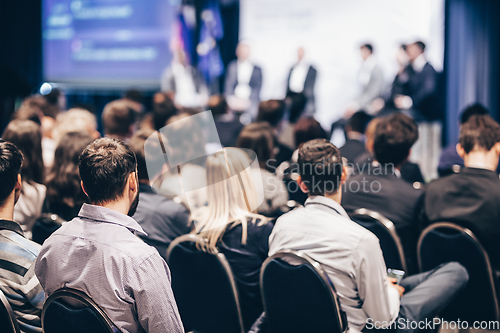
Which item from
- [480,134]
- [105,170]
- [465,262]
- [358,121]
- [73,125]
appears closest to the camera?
[105,170]

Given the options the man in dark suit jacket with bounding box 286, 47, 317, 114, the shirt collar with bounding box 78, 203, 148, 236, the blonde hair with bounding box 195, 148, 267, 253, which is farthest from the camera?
the man in dark suit jacket with bounding box 286, 47, 317, 114

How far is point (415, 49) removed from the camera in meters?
6.12

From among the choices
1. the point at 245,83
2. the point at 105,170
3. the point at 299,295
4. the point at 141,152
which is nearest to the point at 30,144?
the point at 141,152

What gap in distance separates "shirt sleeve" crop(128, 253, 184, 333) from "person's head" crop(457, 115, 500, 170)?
75.6 inches

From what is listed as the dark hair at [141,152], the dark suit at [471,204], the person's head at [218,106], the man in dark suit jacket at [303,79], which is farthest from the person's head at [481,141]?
the man in dark suit jacket at [303,79]

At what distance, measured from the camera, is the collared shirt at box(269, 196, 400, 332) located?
157 cm

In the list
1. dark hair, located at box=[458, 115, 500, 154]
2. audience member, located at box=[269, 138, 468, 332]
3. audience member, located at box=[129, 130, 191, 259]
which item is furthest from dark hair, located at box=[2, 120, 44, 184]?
dark hair, located at box=[458, 115, 500, 154]

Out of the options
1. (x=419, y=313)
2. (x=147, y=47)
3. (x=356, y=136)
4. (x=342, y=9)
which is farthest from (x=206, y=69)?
(x=419, y=313)

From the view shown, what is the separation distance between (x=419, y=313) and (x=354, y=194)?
0.80m

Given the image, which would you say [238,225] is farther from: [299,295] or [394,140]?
[394,140]

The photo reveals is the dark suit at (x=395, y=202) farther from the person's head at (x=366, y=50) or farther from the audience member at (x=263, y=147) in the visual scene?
the person's head at (x=366, y=50)

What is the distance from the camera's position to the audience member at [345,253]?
1.58 meters

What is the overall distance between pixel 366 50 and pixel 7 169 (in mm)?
6116

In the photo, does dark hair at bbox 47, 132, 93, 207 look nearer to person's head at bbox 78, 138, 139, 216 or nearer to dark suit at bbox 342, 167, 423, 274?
person's head at bbox 78, 138, 139, 216
